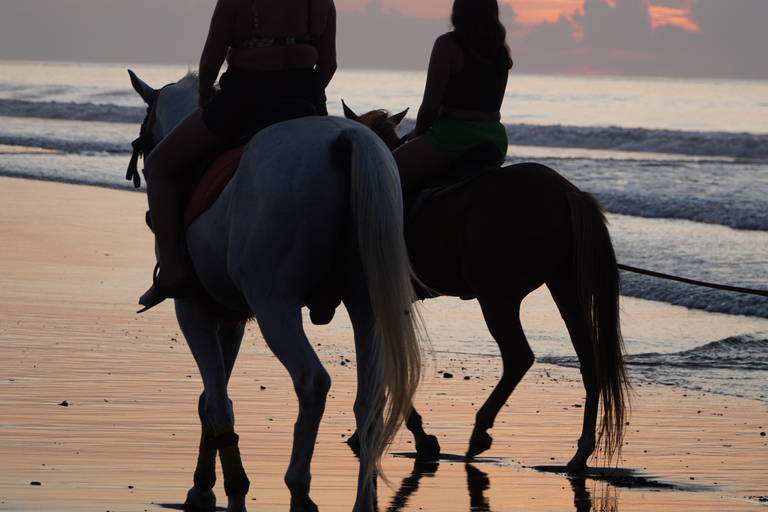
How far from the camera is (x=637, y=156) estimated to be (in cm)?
3447

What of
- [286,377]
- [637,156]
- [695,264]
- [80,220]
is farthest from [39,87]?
[286,377]

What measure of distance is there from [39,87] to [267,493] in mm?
60821

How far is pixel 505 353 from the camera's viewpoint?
17.9 feet

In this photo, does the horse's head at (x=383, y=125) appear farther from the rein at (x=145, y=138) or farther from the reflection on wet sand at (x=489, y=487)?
the reflection on wet sand at (x=489, y=487)

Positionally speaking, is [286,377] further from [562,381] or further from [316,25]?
[316,25]

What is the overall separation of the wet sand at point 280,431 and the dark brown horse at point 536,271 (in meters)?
0.27

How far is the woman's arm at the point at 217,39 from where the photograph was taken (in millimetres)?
4113

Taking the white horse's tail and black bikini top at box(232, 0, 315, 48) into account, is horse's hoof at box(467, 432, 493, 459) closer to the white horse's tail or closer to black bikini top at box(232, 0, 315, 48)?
the white horse's tail

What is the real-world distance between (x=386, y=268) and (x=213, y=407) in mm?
1000

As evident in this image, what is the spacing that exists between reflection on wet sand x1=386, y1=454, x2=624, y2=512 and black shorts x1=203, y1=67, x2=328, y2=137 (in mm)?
Answer: 1749

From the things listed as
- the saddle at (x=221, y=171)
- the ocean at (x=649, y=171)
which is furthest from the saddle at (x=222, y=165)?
the ocean at (x=649, y=171)

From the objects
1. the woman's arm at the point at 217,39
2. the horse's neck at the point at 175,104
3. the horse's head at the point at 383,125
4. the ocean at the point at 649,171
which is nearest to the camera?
the woman's arm at the point at 217,39

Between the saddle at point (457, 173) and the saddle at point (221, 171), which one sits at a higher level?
the saddle at point (221, 171)

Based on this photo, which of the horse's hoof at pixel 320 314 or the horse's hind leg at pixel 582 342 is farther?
the horse's hind leg at pixel 582 342
